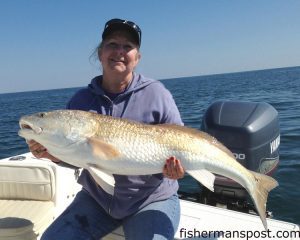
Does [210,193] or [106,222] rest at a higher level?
[106,222]

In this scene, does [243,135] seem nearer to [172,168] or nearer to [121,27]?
[172,168]

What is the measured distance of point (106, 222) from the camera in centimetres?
354

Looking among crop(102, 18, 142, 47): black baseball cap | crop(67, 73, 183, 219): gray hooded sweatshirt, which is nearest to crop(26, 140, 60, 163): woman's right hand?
crop(67, 73, 183, 219): gray hooded sweatshirt

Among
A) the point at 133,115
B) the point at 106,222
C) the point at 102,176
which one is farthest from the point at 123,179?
the point at 133,115

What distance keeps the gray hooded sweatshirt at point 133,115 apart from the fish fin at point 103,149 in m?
0.42

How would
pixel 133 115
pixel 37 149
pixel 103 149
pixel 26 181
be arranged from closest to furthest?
pixel 103 149 < pixel 37 149 < pixel 133 115 < pixel 26 181

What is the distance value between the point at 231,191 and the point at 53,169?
2249 mm

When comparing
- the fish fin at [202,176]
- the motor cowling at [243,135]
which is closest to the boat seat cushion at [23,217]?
the fish fin at [202,176]

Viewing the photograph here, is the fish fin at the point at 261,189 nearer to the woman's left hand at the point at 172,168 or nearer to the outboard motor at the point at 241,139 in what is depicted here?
the woman's left hand at the point at 172,168

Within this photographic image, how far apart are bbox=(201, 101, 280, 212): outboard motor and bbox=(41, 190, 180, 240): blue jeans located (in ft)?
4.05

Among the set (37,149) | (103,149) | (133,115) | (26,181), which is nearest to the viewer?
(103,149)

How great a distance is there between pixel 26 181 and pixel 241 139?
9.18ft

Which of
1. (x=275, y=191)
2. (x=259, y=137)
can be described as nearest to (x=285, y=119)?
(x=275, y=191)

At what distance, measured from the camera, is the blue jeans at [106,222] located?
3.27 meters
